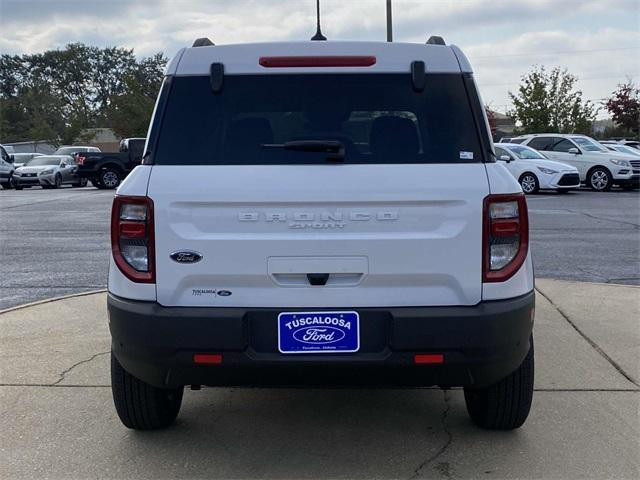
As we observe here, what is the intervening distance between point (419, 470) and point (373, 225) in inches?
48.9

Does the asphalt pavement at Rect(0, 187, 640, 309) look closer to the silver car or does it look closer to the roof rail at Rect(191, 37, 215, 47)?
the roof rail at Rect(191, 37, 215, 47)

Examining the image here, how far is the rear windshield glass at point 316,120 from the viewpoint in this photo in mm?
3441

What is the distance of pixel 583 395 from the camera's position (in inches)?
185

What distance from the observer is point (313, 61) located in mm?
3574

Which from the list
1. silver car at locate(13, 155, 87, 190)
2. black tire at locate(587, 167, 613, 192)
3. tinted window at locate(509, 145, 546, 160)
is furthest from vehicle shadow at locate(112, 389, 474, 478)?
silver car at locate(13, 155, 87, 190)

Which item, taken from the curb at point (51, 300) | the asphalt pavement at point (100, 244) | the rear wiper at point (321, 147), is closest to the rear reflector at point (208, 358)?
the rear wiper at point (321, 147)

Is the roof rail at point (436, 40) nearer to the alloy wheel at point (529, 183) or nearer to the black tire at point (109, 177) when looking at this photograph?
the alloy wheel at point (529, 183)

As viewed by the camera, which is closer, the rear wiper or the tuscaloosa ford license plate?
the tuscaloosa ford license plate

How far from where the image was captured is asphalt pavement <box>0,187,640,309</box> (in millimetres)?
8594

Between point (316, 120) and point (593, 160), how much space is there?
21.2 metres

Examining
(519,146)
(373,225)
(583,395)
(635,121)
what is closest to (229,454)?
(373,225)

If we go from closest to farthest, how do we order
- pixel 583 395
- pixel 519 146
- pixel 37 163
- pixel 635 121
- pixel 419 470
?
pixel 419 470 < pixel 583 395 < pixel 519 146 < pixel 37 163 < pixel 635 121

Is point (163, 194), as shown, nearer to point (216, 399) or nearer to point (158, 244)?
point (158, 244)

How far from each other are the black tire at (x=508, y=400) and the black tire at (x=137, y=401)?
1.63 metres
